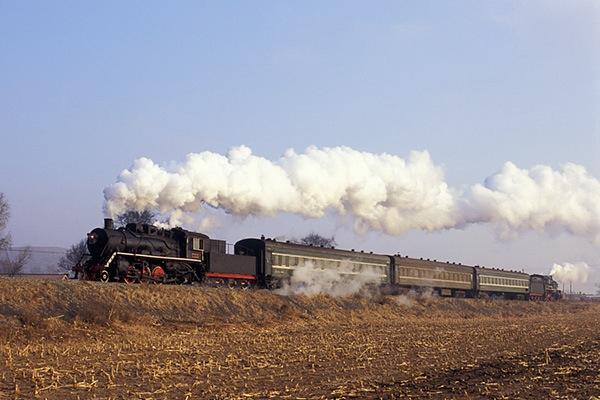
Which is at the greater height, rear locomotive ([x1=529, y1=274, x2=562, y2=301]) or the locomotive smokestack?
the locomotive smokestack

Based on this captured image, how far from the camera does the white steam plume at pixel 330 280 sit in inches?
1775

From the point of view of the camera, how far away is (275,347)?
74.6 feet

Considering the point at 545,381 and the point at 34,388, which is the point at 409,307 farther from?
the point at 34,388

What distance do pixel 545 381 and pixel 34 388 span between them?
37.5 ft

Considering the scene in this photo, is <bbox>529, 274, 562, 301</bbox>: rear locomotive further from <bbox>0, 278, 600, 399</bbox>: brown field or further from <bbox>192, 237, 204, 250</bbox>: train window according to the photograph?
<bbox>192, 237, 204, 250</bbox>: train window

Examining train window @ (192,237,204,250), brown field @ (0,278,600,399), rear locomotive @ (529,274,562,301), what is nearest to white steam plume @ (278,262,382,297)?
brown field @ (0,278,600,399)

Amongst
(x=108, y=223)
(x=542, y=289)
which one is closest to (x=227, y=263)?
(x=108, y=223)

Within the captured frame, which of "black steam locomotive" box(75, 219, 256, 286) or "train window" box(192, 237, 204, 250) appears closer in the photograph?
"black steam locomotive" box(75, 219, 256, 286)

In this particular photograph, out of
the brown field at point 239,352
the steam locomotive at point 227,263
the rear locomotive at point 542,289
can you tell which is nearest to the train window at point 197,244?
the steam locomotive at point 227,263

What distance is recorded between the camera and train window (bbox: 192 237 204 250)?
38487 millimetres

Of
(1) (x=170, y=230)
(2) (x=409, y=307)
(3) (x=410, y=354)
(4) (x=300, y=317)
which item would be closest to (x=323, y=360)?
(3) (x=410, y=354)

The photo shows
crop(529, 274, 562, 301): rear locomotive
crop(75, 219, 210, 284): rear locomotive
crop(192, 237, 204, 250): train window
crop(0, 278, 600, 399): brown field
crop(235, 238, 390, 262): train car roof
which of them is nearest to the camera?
crop(0, 278, 600, 399): brown field

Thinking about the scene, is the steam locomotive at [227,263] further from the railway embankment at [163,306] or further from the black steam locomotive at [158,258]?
the railway embankment at [163,306]

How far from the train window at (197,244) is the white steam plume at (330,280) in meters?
6.25
